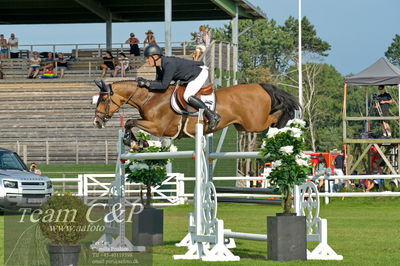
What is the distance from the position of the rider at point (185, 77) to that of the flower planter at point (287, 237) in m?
2.75

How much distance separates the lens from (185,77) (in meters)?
15.1

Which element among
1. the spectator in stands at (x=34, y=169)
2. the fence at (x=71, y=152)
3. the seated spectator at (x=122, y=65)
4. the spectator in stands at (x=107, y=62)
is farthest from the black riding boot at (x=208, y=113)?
the spectator in stands at (x=107, y=62)

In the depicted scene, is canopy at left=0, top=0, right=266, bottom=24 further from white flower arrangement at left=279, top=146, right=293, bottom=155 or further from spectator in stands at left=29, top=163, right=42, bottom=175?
white flower arrangement at left=279, top=146, right=293, bottom=155

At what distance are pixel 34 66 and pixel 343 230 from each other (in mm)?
23731

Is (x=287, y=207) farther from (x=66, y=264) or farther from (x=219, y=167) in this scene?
(x=219, y=167)

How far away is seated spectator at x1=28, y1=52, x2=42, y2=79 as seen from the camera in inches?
1571

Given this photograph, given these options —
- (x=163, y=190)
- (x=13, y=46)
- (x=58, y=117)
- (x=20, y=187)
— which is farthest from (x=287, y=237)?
(x=13, y=46)

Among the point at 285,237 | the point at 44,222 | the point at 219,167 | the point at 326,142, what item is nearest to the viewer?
the point at 44,222

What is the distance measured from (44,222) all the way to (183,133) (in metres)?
5.47

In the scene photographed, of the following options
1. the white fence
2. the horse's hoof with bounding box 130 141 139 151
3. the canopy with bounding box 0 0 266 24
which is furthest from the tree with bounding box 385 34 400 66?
the horse's hoof with bounding box 130 141 139 151

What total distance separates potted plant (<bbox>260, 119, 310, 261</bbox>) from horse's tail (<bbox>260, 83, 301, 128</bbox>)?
2.82 m

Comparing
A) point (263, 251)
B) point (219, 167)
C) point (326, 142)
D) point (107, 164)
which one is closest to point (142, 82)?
point (263, 251)

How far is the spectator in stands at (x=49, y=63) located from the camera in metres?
40.1

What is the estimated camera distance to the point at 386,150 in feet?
117
